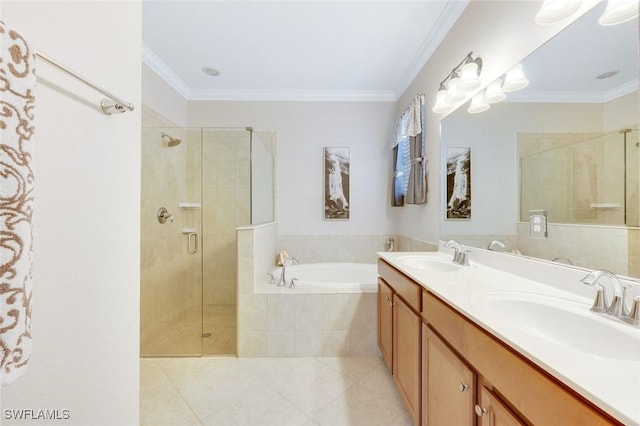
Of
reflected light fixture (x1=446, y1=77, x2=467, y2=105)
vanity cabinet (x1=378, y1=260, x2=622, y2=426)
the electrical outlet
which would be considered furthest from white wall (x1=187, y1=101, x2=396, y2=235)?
the electrical outlet

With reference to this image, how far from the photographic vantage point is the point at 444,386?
0.98 meters

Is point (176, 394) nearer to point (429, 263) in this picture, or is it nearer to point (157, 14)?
point (429, 263)

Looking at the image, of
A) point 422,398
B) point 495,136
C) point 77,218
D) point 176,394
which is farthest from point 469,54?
point 176,394

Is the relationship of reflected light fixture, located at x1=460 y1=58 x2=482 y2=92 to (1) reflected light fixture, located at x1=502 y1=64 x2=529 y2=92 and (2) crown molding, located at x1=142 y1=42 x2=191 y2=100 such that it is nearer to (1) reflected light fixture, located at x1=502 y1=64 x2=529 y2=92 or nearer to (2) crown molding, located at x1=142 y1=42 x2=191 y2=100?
(1) reflected light fixture, located at x1=502 y1=64 x2=529 y2=92

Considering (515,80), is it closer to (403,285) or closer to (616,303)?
(616,303)

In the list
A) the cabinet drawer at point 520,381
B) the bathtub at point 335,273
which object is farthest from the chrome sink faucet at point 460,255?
the bathtub at point 335,273

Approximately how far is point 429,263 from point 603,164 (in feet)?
3.41

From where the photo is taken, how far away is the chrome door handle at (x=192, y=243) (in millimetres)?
2436

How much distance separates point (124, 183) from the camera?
0.79 meters

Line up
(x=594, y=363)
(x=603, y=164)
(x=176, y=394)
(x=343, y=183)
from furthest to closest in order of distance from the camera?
(x=343, y=183) < (x=176, y=394) < (x=603, y=164) < (x=594, y=363)

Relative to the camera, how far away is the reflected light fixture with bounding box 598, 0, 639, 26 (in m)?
0.83

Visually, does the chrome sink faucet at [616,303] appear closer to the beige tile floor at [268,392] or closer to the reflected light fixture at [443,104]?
the beige tile floor at [268,392]

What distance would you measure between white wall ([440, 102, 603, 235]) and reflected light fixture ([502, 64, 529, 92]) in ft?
0.25

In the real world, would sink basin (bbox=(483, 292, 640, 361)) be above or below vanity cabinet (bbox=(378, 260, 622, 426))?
above
